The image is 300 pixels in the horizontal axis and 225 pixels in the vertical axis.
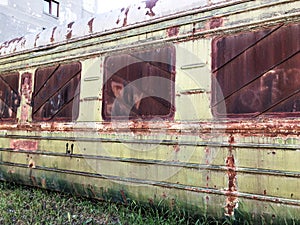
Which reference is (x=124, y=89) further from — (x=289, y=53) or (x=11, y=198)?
(x=11, y=198)

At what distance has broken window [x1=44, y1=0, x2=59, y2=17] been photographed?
1409 cm

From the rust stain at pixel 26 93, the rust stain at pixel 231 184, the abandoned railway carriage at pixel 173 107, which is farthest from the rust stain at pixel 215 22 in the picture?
the rust stain at pixel 26 93

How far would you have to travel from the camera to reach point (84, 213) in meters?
3.40

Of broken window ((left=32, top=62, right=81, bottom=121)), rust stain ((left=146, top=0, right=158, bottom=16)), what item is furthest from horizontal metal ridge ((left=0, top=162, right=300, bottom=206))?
rust stain ((left=146, top=0, right=158, bottom=16))

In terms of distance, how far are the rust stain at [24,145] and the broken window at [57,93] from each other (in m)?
0.30

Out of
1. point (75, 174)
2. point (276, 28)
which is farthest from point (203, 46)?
point (75, 174)

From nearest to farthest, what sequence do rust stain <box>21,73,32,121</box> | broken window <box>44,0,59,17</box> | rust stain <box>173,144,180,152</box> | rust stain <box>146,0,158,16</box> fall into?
rust stain <box>173,144,180,152</box>
rust stain <box>146,0,158,16</box>
rust stain <box>21,73,32,121</box>
broken window <box>44,0,59,17</box>

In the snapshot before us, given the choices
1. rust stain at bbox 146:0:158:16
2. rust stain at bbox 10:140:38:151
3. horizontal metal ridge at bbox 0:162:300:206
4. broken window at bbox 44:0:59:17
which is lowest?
horizontal metal ridge at bbox 0:162:300:206

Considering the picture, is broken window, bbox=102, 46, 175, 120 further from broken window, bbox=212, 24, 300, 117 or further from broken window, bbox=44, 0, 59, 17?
broken window, bbox=44, 0, 59, 17

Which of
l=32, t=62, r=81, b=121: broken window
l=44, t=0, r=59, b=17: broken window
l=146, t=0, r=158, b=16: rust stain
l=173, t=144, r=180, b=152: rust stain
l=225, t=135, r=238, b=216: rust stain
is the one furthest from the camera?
l=44, t=0, r=59, b=17: broken window

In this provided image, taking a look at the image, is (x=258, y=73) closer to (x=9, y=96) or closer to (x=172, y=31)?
(x=172, y=31)

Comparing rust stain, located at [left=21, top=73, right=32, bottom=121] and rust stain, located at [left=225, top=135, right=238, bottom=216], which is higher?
rust stain, located at [left=21, top=73, right=32, bottom=121]

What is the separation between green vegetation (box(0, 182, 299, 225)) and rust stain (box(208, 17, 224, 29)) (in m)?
1.47

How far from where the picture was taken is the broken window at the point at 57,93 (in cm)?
368
